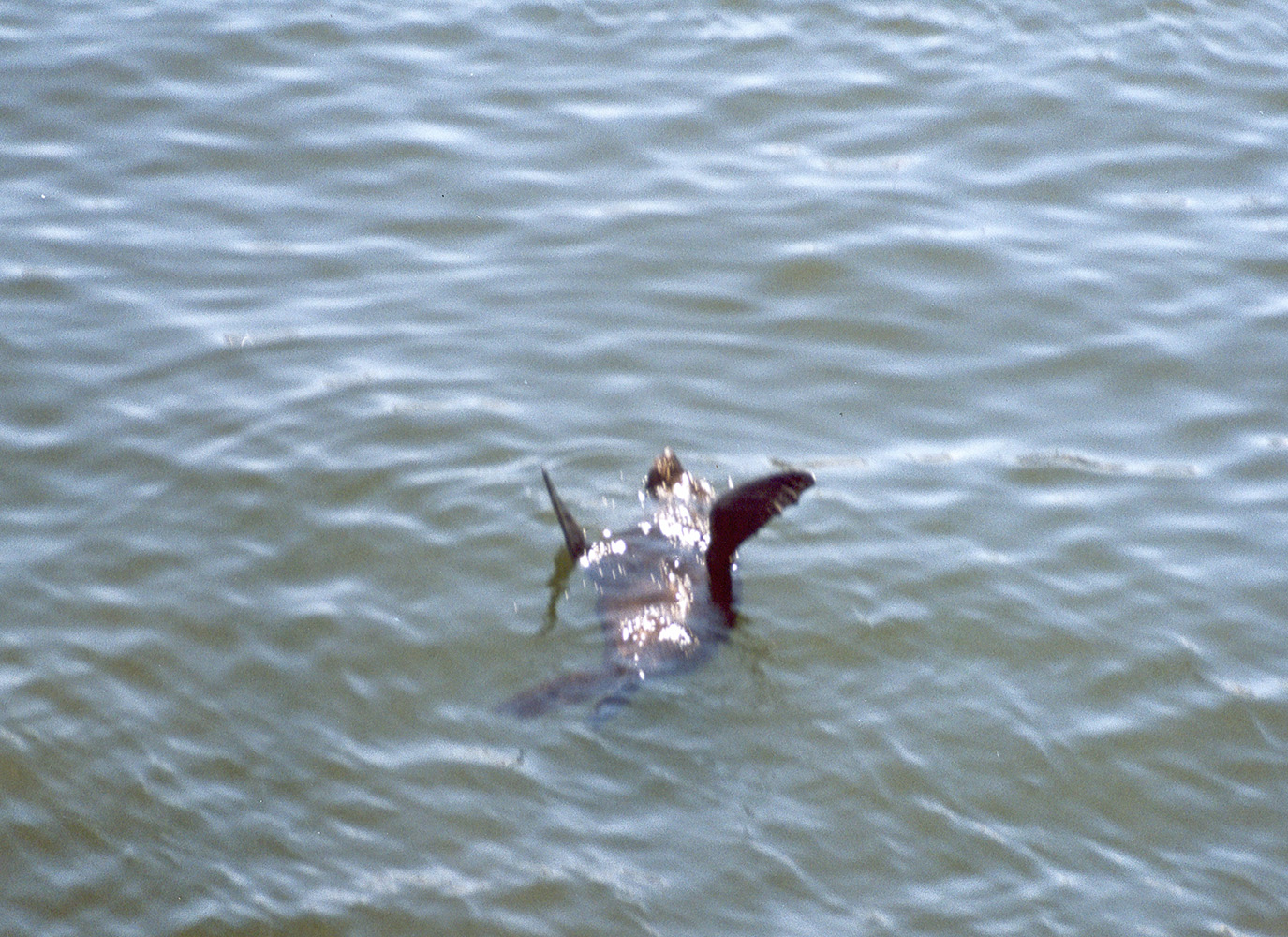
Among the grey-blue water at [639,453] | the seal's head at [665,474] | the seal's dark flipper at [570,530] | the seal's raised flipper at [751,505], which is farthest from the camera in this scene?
the seal's head at [665,474]

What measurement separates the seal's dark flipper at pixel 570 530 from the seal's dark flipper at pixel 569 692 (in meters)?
0.57

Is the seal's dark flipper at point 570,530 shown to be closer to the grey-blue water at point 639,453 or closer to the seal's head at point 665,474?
the grey-blue water at point 639,453

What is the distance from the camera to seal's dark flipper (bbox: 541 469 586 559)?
597cm

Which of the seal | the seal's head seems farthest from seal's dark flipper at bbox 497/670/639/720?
the seal's head

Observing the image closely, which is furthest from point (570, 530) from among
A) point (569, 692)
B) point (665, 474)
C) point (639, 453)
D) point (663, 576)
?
point (639, 453)

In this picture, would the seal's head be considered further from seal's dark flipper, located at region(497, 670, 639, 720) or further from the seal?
seal's dark flipper, located at region(497, 670, 639, 720)

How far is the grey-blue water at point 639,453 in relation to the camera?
5324 millimetres

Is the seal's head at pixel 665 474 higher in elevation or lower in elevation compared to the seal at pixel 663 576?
higher

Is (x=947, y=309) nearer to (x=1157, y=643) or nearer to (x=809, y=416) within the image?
(x=809, y=416)

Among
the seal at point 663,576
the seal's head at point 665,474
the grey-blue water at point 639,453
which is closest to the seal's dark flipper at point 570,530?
the seal at point 663,576

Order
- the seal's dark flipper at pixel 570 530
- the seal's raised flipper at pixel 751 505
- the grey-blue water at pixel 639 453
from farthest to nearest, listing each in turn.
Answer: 1. the seal's dark flipper at pixel 570 530
2. the seal's raised flipper at pixel 751 505
3. the grey-blue water at pixel 639 453

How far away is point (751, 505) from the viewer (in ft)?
18.8

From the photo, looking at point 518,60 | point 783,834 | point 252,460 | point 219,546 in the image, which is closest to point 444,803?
point 783,834

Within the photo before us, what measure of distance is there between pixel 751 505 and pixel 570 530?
742mm
